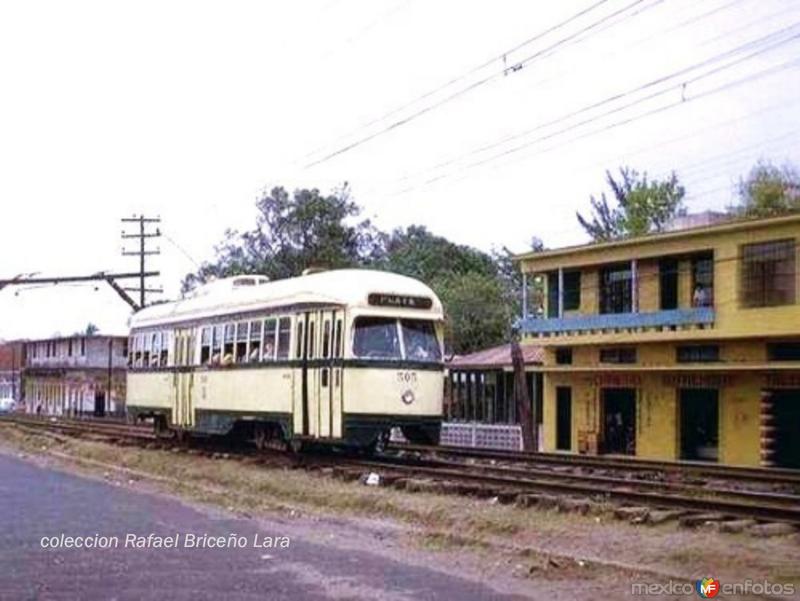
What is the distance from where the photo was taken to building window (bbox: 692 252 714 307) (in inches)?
1258

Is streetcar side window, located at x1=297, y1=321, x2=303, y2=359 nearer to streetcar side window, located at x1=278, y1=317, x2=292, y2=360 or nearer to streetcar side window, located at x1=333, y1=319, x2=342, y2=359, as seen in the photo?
streetcar side window, located at x1=278, y1=317, x2=292, y2=360

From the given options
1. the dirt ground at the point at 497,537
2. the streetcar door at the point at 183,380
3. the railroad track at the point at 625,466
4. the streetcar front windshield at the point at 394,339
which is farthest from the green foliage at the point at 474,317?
the dirt ground at the point at 497,537

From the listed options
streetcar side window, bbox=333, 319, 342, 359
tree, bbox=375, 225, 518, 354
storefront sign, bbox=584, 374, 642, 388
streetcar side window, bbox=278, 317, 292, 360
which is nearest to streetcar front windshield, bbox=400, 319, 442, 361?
streetcar side window, bbox=333, 319, 342, 359

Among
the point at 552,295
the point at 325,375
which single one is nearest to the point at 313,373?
the point at 325,375

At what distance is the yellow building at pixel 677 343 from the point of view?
3014 cm

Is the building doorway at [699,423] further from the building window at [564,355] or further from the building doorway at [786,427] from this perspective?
the building window at [564,355]

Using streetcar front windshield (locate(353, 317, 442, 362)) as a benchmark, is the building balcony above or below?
above

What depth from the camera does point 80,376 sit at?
76.3 meters

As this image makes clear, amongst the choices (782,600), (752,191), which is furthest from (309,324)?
(752,191)

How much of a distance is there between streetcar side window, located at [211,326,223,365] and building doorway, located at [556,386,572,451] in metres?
15.9

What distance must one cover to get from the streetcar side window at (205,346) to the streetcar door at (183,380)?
57 cm

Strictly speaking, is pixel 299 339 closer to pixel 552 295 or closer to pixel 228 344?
pixel 228 344

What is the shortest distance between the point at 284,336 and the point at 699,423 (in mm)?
15778

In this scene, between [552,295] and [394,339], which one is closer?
[394,339]
